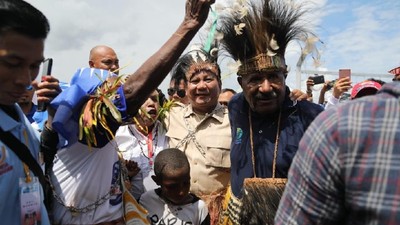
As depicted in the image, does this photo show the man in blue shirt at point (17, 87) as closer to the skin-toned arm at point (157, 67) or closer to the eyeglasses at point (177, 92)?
the skin-toned arm at point (157, 67)

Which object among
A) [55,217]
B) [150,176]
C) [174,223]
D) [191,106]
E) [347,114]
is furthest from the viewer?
[191,106]

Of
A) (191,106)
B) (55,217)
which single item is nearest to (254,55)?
(191,106)

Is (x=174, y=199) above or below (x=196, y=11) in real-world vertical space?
below

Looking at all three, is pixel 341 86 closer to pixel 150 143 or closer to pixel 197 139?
pixel 197 139

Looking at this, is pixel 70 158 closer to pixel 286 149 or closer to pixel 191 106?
pixel 286 149

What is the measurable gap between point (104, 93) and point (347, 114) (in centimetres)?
123

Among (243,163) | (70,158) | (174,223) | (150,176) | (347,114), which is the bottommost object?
(174,223)

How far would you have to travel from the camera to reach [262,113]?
271cm

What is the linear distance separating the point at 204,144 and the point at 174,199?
53 cm

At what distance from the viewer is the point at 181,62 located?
142 inches

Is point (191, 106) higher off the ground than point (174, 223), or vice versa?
point (191, 106)

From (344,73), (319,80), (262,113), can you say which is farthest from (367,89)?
(319,80)

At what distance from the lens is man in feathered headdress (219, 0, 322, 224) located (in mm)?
2523

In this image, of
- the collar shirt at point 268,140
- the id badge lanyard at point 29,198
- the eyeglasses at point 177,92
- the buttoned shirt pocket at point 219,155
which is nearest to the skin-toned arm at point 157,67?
the id badge lanyard at point 29,198
